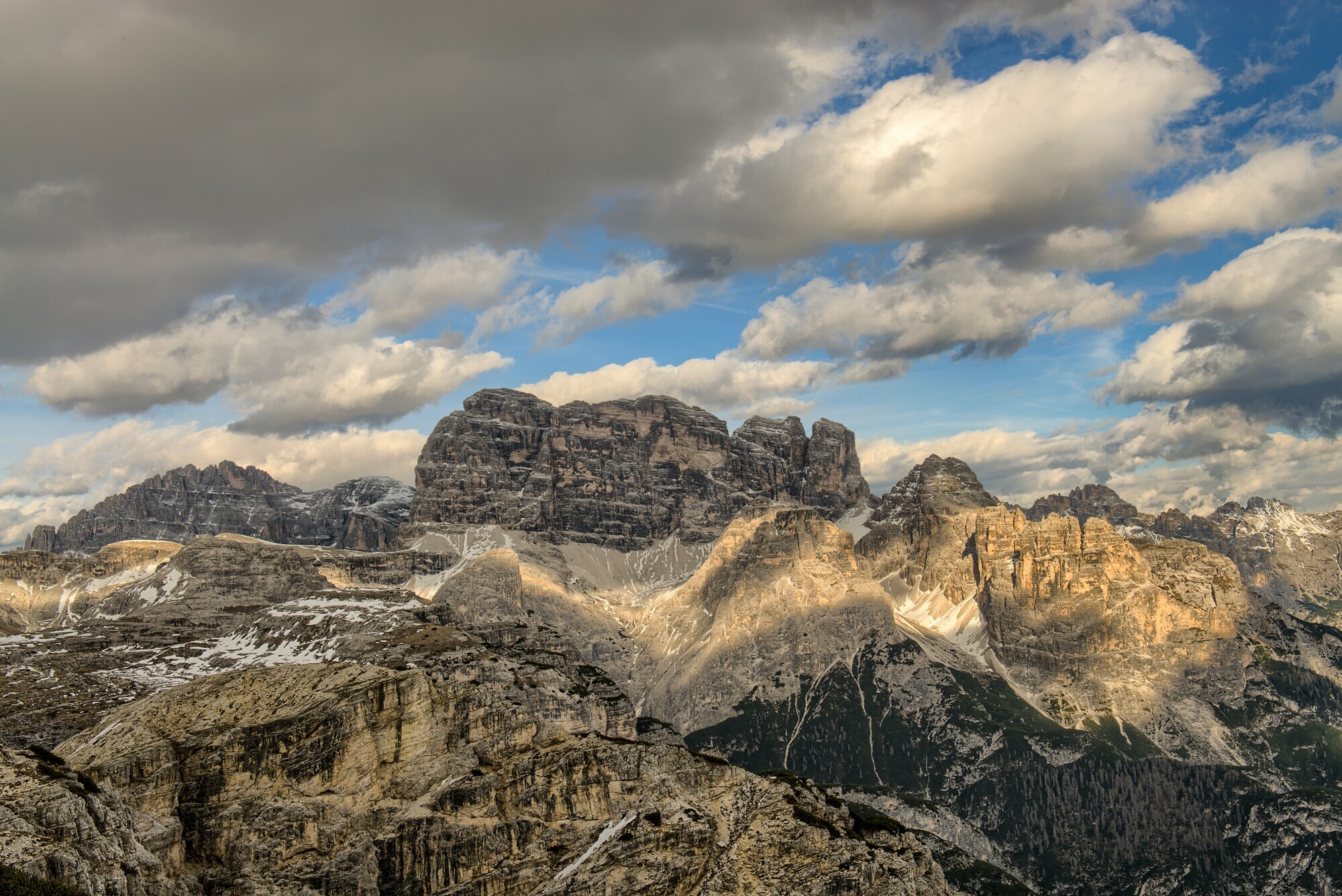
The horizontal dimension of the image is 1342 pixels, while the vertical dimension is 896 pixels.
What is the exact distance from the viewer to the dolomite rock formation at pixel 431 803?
8338cm

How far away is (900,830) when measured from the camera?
115062 mm

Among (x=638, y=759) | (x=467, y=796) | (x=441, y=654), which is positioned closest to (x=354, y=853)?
(x=467, y=796)

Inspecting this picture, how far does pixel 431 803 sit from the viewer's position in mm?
107125

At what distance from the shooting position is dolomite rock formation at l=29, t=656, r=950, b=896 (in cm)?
8338

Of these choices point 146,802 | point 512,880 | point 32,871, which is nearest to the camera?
point 32,871

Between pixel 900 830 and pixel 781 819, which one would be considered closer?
pixel 781 819

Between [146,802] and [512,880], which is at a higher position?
[146,802]

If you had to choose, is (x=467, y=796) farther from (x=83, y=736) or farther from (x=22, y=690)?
(x=22, y=690)

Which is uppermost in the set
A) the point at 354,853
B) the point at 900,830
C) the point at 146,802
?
the point at 146,802

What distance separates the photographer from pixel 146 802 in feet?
333

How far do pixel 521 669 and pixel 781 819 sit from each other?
11668 cm

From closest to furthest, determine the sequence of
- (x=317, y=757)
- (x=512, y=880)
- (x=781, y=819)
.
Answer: (x=781, y=819)
(x=512, y=880)
(x=317, y=757)

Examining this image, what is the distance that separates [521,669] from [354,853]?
96.9 metres

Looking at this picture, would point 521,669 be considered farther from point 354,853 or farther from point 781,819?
point 781,819
